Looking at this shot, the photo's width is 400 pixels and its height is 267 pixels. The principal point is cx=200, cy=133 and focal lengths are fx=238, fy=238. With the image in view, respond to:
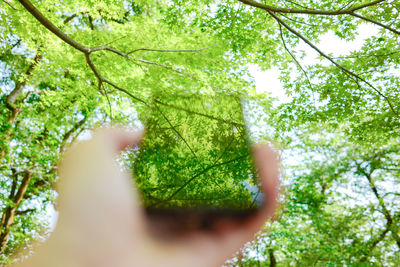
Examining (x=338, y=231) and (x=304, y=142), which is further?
(x=304, y=142)

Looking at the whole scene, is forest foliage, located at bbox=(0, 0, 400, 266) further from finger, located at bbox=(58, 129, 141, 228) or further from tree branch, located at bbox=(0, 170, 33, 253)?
finger, located at bbox=(58, 129, 141, 228)

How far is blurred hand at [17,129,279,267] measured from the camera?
396 centimetres

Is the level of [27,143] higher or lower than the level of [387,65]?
higher

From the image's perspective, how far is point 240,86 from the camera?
5480 millimetres

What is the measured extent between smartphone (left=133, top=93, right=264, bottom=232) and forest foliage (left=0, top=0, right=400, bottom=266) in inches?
31.4

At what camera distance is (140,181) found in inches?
165

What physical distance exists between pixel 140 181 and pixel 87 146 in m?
4.20

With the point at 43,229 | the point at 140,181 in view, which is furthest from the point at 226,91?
the point at 43,229

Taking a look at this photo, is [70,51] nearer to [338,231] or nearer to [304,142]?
[304,142]

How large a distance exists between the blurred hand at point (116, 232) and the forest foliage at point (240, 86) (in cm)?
137

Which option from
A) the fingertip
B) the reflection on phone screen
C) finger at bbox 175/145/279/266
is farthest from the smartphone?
the fingertip

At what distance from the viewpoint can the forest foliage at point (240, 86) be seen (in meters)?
3.93

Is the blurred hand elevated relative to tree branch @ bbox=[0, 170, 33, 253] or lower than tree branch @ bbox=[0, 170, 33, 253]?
lower

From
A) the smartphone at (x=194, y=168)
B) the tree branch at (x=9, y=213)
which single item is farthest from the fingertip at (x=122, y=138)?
the tree branch at (x=9, y=213)
